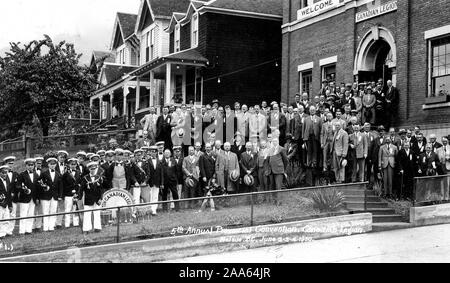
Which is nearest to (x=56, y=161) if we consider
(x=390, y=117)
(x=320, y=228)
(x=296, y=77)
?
(x=320, y=228)

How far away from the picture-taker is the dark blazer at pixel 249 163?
15.3m

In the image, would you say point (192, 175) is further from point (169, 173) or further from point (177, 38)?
point (177, 38)

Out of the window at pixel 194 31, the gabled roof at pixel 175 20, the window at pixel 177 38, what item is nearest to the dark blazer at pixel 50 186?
the window at pixel 194 31

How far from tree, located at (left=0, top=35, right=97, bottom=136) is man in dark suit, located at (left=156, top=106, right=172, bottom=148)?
1650 cm

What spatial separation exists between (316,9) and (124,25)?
2273cm

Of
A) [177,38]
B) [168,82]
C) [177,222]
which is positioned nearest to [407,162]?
[177,222]

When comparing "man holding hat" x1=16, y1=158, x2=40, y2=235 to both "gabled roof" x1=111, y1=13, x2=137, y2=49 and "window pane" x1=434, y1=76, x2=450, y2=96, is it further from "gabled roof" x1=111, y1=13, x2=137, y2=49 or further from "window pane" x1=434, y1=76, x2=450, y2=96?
"gabled roof" x1=111, y1=13, x2=137, y2=49

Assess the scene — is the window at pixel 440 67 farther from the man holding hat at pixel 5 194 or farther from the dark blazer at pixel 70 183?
the man holding hat at pixel 5 194

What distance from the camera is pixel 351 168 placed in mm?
15773

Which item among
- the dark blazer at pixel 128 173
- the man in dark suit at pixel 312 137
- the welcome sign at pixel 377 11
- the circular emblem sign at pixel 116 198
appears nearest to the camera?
the circular emblem sign at pixel 116 198

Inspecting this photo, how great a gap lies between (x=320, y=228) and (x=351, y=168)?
326cm

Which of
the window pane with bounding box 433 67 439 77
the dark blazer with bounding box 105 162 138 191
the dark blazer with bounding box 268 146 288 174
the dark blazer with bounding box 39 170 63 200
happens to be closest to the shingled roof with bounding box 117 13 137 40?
the window pane with bounding box 433 67 439 77

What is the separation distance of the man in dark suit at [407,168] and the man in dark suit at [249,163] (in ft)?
12.5

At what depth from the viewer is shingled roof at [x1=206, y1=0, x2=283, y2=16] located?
29.7m
